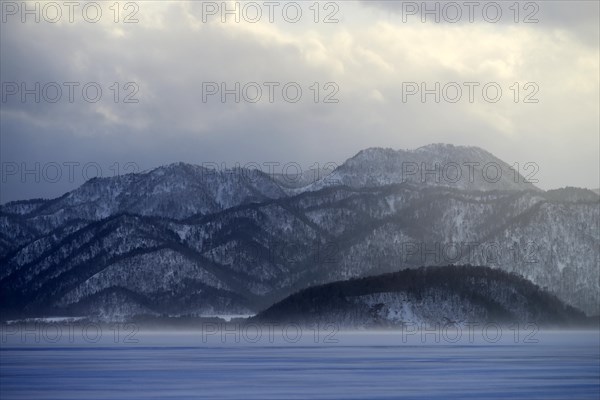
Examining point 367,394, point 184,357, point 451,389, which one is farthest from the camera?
point 184,357

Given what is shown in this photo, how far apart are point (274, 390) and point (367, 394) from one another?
900 cm

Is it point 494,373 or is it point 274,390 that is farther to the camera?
point 494,373

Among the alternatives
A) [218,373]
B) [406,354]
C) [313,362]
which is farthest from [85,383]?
[406,354]


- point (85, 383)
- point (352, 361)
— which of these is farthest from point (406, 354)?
point (85, 383)

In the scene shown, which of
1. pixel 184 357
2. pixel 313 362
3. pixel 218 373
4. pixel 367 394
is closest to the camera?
pixel 367 394

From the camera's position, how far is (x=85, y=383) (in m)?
102

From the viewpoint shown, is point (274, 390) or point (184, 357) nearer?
point (274, 390)

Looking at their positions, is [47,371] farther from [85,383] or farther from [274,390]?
[274,390]

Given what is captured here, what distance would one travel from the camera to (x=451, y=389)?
310 feet

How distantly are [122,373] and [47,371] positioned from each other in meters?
9.80

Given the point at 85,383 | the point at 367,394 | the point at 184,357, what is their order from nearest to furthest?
the point at 367,394 → the point at 85,383 → the point at 184,357

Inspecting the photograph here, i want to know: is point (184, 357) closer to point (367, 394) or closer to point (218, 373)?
point (218, 373)

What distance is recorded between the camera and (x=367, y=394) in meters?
88.6

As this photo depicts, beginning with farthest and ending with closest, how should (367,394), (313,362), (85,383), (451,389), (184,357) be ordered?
(184,357) → (313,362) → (85,383) → (451,389) → (367,394)
